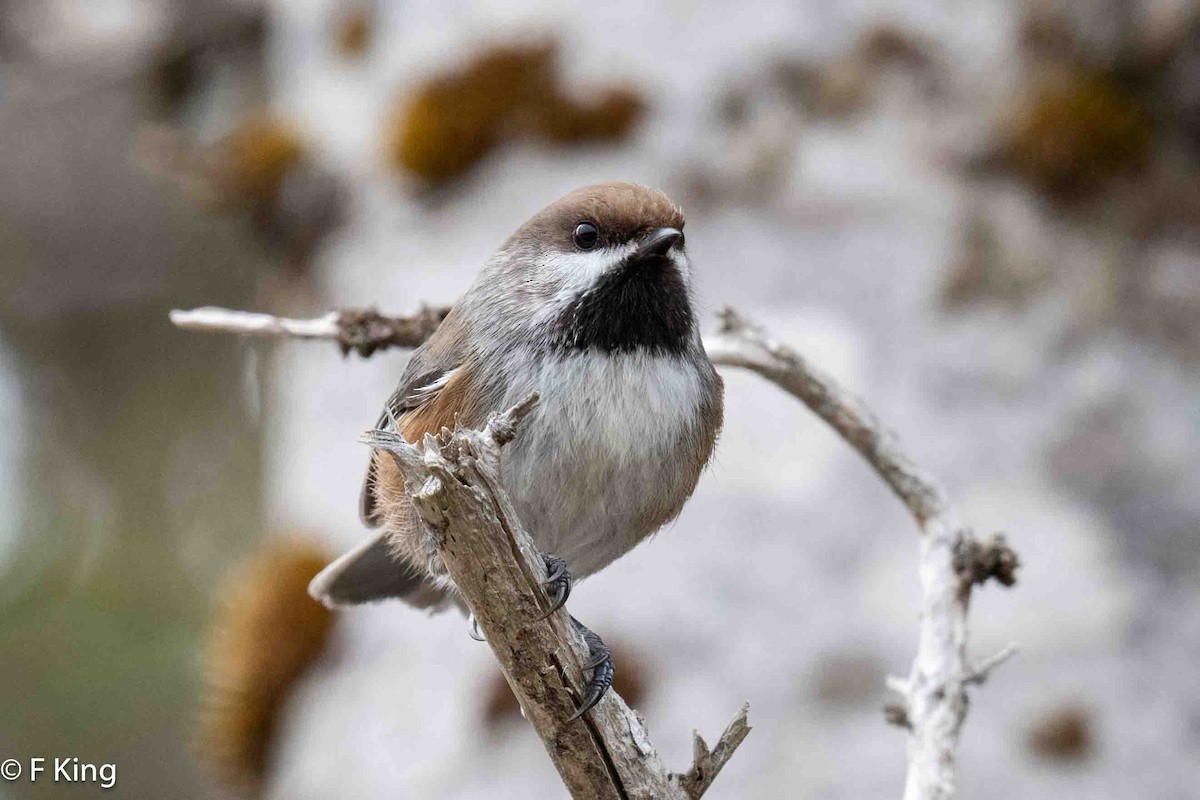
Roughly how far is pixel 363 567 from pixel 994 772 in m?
2.13

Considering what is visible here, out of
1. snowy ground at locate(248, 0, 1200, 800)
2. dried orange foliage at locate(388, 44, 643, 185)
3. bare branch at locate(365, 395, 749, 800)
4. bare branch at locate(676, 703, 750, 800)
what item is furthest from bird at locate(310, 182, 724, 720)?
dried orange foliage at locate(388, 44, 643, 185)

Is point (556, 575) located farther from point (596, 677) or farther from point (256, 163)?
point (256, 163)

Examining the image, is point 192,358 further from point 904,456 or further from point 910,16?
point 904,456

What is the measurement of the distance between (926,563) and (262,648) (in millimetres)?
A: 2744

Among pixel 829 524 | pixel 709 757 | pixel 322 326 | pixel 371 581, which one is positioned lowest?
pixel 709 757

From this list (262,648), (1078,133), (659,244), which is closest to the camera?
(659,244)

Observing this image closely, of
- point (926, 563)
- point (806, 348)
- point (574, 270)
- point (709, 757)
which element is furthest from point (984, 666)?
point (806, 348)

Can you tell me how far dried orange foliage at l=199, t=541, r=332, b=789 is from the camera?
4227 millimetres

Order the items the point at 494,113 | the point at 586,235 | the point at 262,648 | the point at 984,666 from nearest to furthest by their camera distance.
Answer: the point at 984,666 < the point at 586,235 < the point at 262,648 < the point at 494,113

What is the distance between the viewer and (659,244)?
2.29 meters

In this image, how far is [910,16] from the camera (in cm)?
405

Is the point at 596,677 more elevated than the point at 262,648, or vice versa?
the point at 262,648

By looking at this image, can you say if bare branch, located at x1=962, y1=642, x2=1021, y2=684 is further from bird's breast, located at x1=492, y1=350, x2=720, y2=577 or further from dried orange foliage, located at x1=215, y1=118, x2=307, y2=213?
dried orange foliage, located at x1=215, y1=118, x2=307, y2=213

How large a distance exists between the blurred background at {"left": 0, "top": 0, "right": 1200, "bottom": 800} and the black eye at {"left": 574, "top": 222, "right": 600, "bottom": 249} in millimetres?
1654
